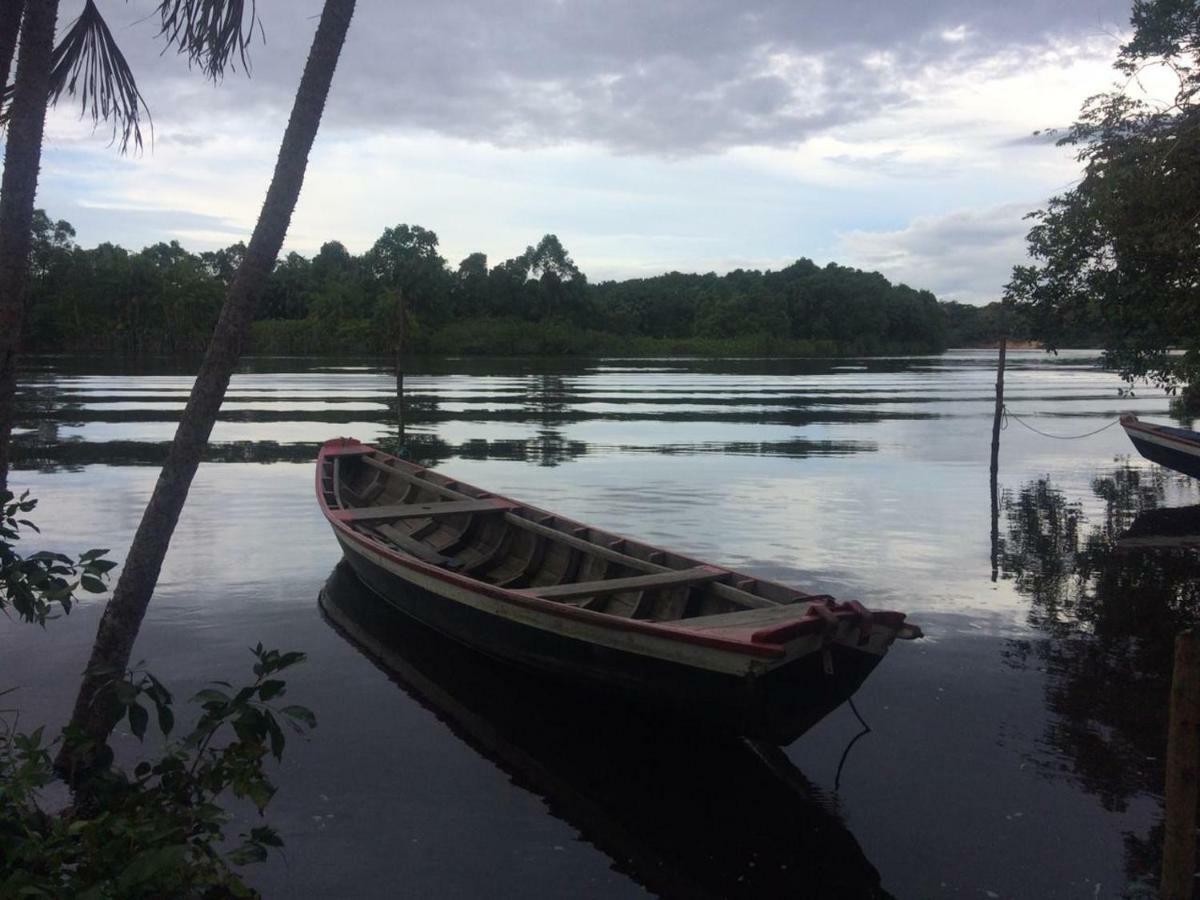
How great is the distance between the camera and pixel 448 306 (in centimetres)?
12256

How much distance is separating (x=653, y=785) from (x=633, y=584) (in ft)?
5.97

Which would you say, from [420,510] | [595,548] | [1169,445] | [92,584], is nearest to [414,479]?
[420,510]

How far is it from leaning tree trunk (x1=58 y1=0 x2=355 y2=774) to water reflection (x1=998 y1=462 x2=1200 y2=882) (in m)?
5.66

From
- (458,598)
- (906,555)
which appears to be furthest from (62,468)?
(906,555)

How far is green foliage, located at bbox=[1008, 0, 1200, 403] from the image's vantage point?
10734mm

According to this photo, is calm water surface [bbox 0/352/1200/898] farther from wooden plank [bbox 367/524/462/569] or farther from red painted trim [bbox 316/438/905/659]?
red painted trim [bbox 316/438/905/659]

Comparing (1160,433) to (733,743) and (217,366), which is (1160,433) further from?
(217,366)

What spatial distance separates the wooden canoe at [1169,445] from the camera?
66.9 ft

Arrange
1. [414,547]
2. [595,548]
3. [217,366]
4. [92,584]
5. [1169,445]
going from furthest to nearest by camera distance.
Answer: [1169,445]
[414,547]
[595,548]
[217,366]
[92,584]

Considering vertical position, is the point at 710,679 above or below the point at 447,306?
below

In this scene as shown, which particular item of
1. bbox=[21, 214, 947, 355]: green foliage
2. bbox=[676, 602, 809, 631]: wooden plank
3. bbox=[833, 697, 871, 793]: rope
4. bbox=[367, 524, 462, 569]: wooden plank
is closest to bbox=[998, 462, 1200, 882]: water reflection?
bbox=[833, 697, 871, 793]: rope

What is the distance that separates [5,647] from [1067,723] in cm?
931

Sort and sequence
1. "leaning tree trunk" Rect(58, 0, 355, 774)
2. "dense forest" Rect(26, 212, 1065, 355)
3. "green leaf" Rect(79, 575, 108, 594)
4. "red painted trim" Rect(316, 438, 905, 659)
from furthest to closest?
"dense forest" Rect(26, 212, 1065, 355), "red painted trim" Rect(316, 438, 905, 659), "leaning tree trunk" Rect(58, 0, 355, 774), "green leaf" Rect(79, 575, 108, 594)

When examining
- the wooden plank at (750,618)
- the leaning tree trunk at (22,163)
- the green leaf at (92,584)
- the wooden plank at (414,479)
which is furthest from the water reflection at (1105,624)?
the wooden plank at (414,479)
